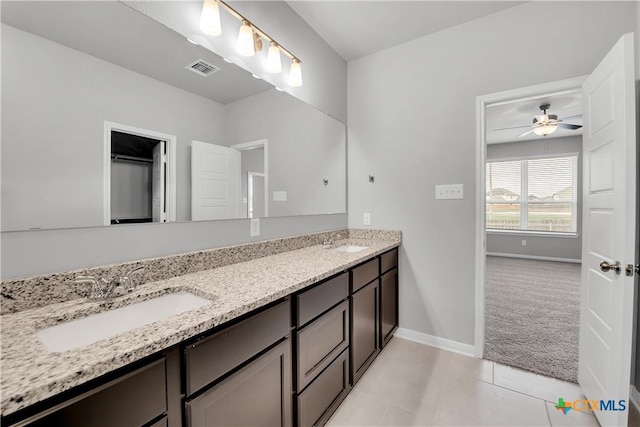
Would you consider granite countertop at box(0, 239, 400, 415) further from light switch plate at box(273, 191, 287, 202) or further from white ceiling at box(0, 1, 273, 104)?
white ceiling at box(0, 1, 273, 104)

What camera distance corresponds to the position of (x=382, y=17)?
7.20ft

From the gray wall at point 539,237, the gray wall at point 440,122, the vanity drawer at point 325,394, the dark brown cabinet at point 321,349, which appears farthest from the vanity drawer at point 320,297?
the gray wall at point 539,237

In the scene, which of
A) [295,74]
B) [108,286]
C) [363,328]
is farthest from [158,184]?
[363,328]

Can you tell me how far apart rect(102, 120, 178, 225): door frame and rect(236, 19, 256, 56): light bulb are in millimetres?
714

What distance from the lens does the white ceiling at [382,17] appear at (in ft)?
6.75

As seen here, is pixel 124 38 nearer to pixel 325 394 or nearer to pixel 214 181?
pixel 214 181

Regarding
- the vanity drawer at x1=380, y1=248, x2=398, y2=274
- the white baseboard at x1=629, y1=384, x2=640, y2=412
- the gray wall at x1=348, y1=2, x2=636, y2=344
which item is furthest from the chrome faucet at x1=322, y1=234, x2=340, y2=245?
the white baseboard at x1=629, y1=384, x2=640, y2=412

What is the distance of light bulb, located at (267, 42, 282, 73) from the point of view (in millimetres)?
1877

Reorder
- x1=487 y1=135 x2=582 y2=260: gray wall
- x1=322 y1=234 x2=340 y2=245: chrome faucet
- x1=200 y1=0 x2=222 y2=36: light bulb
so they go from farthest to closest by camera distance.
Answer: x1=487 y1=135 x2=582 y2=260: gray wall, x1=322 y1=234 x2=340 y2=245: chrome faucet, x1=200 y1=0 x2=222 y2=36: light bulb

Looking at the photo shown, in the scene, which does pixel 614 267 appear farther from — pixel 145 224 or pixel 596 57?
pixel 145 224

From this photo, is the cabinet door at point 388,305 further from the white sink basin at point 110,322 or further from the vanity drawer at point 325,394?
the white sink basin at point 110,322

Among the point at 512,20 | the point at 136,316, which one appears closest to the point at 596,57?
the point at 512,20

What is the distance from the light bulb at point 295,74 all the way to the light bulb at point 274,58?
20cm

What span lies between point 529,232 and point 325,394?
6168 millimetres
